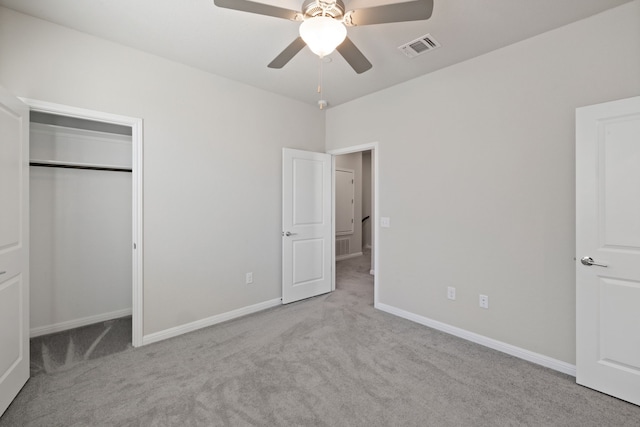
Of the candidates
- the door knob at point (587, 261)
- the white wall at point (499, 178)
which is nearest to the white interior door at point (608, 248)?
the door knob at point (587, 261)

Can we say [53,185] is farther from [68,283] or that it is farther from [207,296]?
[207,296]

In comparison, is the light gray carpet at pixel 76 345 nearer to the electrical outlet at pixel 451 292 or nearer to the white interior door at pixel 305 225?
the white interior door at pixel 305 225

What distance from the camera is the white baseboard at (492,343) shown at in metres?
2.25

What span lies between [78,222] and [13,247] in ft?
4.40

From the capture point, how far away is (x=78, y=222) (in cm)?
306

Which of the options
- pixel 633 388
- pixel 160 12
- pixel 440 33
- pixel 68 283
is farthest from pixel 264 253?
pixel 633 388

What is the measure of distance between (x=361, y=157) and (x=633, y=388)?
6225mm

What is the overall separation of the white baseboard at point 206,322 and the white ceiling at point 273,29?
106 inches

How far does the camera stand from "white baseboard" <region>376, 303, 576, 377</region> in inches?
88.7

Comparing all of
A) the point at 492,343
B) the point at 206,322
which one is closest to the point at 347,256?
the point at 206,322

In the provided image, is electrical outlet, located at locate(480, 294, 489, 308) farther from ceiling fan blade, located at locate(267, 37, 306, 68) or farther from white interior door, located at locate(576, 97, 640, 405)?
ceiling fan blade, located at locate(267, 37, 306, 68)

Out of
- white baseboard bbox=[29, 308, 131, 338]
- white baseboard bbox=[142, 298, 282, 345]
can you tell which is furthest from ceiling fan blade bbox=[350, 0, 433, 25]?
white baseboard bbox=[29, 308, 131, 338]

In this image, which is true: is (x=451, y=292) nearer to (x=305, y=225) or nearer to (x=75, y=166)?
(x=305, y=225)

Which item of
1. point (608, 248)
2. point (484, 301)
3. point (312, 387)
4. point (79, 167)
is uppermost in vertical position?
point (79, 167)
